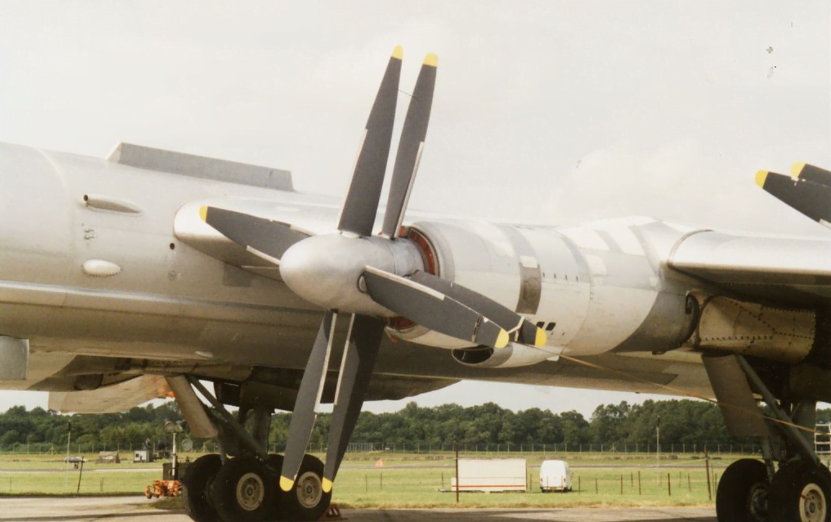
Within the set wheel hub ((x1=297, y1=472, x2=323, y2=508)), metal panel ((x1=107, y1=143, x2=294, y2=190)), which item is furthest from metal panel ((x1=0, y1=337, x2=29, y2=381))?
wheel hub ((x1=297, y1=472, x2=323, y2=508))

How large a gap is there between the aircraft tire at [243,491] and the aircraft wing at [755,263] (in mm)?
6077

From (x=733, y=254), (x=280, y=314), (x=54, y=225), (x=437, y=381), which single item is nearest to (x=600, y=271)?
(x=733, y=254)

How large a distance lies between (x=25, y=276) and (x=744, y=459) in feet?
30.0

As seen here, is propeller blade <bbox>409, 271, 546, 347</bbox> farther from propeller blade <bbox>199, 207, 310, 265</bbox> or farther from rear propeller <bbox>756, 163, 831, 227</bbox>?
rear propeller <bbox>756, 163, 831, 227</bbox>

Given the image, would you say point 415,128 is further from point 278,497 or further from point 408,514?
point 408,514

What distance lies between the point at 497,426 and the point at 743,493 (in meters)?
27.5

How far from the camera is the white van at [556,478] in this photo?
30.2 metres

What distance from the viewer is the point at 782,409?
41.9 feet

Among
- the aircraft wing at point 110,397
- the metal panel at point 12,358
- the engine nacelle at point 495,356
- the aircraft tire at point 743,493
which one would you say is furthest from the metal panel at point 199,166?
the aircraft tire at point 743,493

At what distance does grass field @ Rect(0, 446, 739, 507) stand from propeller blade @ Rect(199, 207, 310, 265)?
38.7ft

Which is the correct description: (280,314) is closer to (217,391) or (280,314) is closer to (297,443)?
(297,443)

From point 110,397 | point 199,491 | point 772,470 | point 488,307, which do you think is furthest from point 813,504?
point 110,397

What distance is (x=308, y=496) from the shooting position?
45.4 feet

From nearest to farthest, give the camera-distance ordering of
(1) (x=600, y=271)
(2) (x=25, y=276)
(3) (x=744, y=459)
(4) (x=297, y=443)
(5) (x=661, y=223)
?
(4) (x=297, y=443)
(2) (x=25, y=276)
(1) (x=600, y=271)
(5) (x=661, y=223)
(3) (x=744, y=459)
